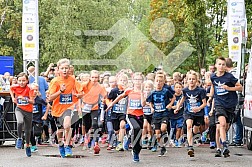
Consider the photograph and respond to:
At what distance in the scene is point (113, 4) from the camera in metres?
52.8

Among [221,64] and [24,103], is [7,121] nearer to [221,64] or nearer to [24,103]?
[24,103]

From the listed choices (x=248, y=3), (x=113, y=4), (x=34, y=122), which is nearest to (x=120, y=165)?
(x=34, y=122)

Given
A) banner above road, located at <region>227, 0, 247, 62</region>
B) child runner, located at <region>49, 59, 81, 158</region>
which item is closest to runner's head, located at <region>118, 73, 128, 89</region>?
child runner, located at <region>49, 59, 81, 158</region>

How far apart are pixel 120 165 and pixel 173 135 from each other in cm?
522

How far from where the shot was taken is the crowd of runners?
1369 centimetres

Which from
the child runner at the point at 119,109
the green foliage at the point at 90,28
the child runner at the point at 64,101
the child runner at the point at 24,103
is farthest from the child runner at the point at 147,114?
Result: the green foliage at the point at 90,28

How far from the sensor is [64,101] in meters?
13.9

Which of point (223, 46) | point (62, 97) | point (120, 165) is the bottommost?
point (120, 165)

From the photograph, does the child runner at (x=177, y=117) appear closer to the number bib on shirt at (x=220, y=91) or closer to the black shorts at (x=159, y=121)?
the black shorts at (x=159, y=121)

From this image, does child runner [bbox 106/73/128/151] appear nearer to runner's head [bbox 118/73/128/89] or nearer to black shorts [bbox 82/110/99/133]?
runner's head [bbox 118/73/128/89]

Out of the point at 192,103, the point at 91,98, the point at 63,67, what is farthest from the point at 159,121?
the point at 63,67

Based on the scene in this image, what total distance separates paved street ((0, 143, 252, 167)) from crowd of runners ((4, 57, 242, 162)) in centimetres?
23

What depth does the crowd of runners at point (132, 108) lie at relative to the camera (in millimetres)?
13688

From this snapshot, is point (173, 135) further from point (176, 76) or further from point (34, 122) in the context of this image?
point (34, 122)
